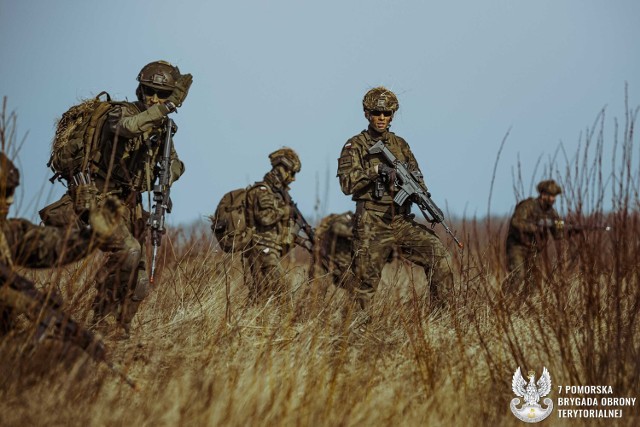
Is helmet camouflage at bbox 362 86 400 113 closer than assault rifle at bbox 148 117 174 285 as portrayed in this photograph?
No

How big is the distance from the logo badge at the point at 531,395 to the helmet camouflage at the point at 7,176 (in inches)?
97.8

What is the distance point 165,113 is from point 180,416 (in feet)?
8.09

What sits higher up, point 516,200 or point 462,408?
point 516,200

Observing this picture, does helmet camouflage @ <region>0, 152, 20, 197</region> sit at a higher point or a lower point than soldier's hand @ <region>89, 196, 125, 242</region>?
higher

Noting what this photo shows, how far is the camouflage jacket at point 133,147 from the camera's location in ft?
16.7

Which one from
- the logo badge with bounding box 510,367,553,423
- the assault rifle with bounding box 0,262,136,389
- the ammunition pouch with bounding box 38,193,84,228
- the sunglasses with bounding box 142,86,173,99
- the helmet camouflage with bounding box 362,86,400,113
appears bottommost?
the logo badge with bounding box 510,367,553,423

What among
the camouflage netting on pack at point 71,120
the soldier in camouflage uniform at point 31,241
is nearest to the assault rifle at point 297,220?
the camouflage netting on pack at point 71,120

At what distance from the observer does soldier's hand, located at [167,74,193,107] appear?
220 inches

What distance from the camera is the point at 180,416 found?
3.27m

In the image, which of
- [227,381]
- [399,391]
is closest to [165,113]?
[227,381]

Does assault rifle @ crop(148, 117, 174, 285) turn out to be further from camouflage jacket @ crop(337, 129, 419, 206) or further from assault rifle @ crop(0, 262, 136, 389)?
assault rifle @ crop(0, 262, 136, 389)

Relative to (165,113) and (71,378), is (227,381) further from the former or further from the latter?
(165,113)

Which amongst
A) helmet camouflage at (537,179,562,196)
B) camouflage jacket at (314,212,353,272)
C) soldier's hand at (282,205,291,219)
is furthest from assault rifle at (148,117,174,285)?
helmet camouflage at (537,179,562,196)

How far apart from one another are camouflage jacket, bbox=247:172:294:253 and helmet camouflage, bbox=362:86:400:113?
5.20ft
